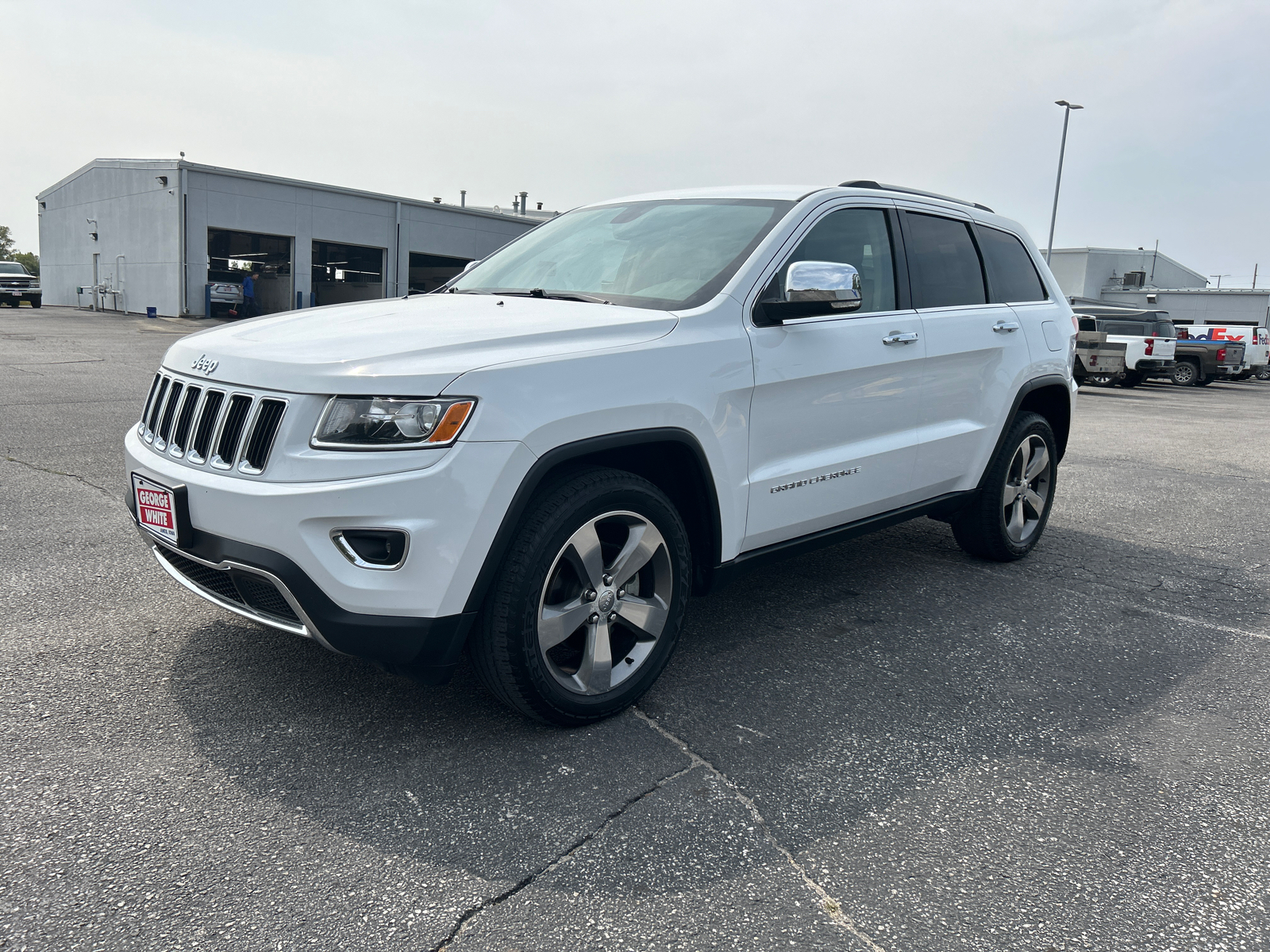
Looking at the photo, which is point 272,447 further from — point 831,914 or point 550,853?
point 831,914

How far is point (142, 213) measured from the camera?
3359 cm

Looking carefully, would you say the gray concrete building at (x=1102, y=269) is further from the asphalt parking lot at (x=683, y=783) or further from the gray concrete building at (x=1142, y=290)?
the asphalt parking lot at (x=683, y=783)

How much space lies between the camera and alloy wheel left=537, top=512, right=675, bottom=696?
2.91 meters

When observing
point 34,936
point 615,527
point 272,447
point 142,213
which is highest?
point 142,213

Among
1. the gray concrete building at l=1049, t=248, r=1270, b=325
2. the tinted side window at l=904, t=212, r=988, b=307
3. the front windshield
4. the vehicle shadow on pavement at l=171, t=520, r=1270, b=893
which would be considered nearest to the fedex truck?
the gray concrete building at l=1049, t=248, r=1270, b=325

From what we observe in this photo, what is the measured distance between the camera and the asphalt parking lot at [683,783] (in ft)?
7.16

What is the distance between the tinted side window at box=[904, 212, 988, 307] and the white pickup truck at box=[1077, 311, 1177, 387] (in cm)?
1916

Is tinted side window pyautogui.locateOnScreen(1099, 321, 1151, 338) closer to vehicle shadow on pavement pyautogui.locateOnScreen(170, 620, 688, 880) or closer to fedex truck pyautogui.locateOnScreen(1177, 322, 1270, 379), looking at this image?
fedex truck pyautogui.locateOnScreen(1177, 322, 1270, 379)

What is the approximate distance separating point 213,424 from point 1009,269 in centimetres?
408

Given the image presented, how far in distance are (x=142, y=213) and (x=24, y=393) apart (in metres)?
26.8

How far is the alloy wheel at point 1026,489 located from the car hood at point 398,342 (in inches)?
107

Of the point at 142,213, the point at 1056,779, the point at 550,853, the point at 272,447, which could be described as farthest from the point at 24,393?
the point at 142,213

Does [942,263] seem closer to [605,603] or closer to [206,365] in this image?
[605,603]

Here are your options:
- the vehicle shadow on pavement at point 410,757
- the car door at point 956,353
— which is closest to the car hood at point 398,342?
the vehicle shadow on pavement at point 410,757
